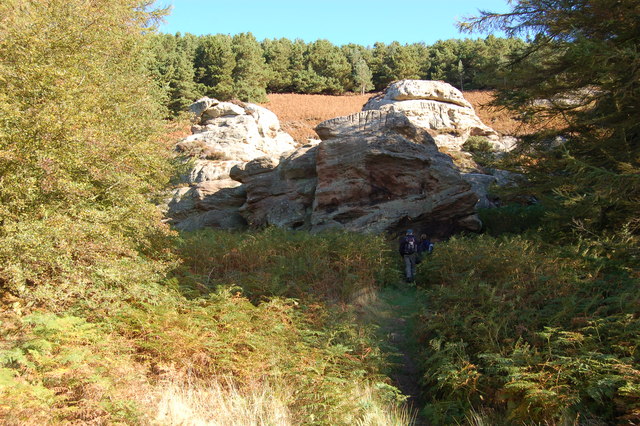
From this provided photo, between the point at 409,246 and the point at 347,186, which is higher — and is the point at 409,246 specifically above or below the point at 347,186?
below

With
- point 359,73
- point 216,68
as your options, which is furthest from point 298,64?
point 216,68

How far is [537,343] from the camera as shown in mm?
5164

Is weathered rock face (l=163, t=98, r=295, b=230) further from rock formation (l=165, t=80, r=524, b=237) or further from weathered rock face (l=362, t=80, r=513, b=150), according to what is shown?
weathered rock face (l=362, t=80, r=513, b=150)

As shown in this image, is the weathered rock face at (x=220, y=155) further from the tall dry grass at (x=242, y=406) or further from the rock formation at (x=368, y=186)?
the tall dry grass at (x=242, y=406)

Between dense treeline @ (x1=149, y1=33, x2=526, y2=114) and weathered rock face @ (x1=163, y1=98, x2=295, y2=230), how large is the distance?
1494cm

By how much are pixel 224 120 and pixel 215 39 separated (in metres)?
26.0

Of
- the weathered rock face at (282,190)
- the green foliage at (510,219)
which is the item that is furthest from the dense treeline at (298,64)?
the green foliage at (510,219)

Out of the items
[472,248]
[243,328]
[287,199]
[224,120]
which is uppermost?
[224,120]

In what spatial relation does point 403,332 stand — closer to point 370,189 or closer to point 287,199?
point 370,189

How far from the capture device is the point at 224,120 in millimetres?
25578

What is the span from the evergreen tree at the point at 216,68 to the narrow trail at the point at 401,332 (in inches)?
1471

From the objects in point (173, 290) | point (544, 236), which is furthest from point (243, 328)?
point (544, 236)

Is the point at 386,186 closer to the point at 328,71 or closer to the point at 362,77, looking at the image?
the point at 362,77

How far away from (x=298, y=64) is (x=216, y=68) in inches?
522
